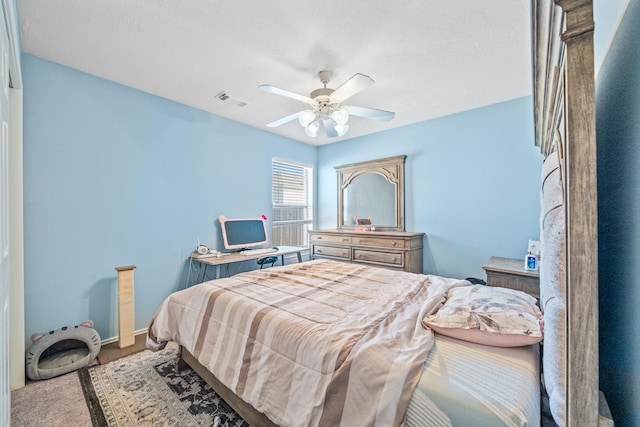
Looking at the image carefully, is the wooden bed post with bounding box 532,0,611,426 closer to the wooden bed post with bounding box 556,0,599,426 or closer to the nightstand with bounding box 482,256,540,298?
the wooden bed post with bounding box 556,0,599,426

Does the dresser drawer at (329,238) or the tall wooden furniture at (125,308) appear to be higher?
the dresser drawer at (329,238)

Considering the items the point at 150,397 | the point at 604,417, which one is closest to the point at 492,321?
the point at 604,417

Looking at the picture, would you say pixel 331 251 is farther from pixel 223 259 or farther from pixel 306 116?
pixel 306 116

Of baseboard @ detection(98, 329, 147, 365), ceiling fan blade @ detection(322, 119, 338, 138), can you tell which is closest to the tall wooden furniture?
baseboard @ detection(98, 329, 147, 365)

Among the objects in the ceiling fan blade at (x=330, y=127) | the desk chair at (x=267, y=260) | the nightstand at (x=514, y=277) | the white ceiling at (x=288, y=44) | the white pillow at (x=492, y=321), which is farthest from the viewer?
the desk chair at (x=267, y=260)

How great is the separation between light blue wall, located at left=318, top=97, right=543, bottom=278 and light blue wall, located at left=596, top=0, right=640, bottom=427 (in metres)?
2.56

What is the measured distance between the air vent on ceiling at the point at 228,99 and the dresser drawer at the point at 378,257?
2480 mm

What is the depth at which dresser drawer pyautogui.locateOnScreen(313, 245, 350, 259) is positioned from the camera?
4.05 m

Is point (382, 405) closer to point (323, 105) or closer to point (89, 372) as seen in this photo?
point (323, 105)

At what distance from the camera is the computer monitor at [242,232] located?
3.57m

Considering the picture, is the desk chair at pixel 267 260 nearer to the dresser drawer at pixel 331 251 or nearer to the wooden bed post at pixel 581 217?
the dresser drawer at pixel 331 251

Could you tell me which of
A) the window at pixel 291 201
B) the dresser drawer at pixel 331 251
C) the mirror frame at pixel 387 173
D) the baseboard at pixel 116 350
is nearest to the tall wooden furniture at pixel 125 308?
the baseboard at pixel 116 350

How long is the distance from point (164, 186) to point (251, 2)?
218cm

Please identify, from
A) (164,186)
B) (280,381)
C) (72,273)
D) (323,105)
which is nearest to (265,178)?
(164,186)
